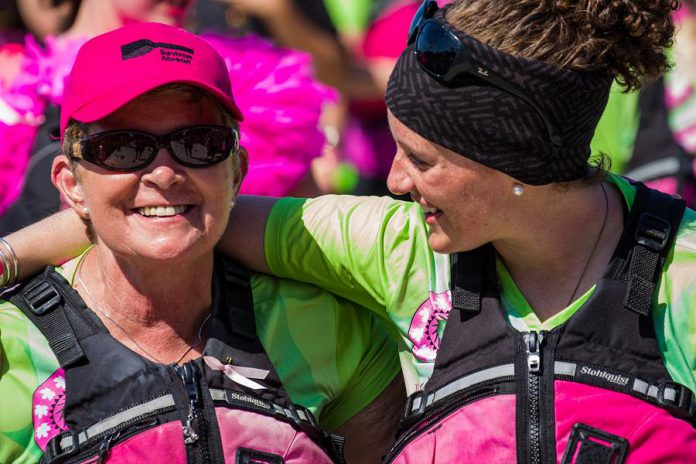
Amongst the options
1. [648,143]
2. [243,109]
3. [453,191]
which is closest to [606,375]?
[453,191]

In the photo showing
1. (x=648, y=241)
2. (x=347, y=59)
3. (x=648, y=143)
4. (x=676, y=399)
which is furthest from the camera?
(x=347, y=59)

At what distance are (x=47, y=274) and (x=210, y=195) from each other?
1.48ft

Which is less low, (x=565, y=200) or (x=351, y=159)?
(x=351, y=159)

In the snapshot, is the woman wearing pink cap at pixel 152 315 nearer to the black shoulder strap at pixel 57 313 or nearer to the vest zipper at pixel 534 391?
the black shoulder strap at pixel 57 313

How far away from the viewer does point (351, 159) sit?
249 inches

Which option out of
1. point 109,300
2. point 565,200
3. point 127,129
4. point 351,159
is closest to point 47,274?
point 109,300

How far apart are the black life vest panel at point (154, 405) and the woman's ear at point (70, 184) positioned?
6.8 inches

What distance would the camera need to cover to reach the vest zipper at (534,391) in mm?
2830

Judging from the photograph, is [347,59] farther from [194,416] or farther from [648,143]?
[194,416]

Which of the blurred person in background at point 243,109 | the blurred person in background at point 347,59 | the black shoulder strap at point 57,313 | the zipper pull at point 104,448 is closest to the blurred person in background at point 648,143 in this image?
the blurred person in background at point 347,59

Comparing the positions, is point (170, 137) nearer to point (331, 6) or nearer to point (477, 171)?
point (477, 171)

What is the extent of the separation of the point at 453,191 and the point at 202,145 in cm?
60

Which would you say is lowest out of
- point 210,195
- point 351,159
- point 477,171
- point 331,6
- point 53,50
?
point 210,195

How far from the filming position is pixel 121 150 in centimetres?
290
